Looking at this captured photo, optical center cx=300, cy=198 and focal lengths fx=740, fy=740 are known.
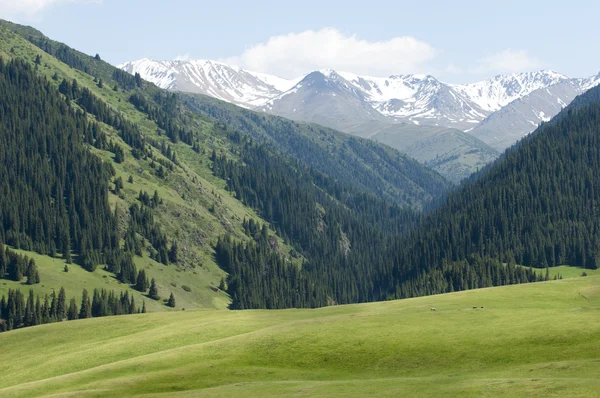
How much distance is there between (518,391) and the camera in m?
59.1

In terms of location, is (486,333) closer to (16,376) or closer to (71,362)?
(71,362)

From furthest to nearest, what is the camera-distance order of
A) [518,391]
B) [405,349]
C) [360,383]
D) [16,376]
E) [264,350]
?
[16,376] → [264,350] → [405,349] → [360,383] → [518,391]

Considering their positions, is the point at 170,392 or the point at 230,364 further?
the point at 230,364

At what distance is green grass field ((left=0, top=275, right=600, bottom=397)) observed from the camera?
67.9 m

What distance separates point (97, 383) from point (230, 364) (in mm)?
15397

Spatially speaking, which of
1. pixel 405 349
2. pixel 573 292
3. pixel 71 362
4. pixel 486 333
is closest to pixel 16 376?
pixel 71 362

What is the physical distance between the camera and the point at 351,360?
3305 inches

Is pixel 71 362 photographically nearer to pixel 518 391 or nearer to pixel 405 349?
pixel 405 349

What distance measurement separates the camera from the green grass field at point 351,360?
6788 centimetres

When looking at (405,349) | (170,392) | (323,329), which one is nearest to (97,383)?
(170,392)

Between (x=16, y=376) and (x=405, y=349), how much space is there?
5867 cm

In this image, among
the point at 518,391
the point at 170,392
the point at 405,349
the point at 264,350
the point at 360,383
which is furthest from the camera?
the point at 264,350

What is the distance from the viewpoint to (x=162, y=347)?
109000 mm

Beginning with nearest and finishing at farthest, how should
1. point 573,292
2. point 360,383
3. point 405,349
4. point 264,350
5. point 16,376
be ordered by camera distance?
point 360,383 → point 405,349 → point 264,350 → point 16,376 → point 573,292
